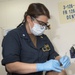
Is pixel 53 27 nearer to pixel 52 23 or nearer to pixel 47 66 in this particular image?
pixel 52 23

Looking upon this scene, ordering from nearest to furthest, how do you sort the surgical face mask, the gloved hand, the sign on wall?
the gloved hand → the surgical face mask → the sign on wall

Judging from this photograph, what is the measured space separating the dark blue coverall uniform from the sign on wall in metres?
0.46

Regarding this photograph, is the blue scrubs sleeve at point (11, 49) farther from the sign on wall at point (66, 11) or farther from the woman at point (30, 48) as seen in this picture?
the sign on wall at point (66, 11)

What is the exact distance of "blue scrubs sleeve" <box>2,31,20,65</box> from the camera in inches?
52.7

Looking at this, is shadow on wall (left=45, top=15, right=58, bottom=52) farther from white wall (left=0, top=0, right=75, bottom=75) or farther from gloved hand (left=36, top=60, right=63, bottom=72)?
gloved hand (left=36, top=60, right=63, bottom=72)

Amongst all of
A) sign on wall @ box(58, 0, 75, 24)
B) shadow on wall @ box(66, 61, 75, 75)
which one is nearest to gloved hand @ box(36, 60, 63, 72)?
shadow on wall @ box(66, 61, 75, 75)

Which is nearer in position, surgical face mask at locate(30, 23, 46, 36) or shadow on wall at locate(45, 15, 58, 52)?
surgical face mask at locate(30, 23, 46, 36)

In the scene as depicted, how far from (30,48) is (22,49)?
68 mm

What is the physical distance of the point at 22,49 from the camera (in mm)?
1454

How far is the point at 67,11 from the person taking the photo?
6.37ft

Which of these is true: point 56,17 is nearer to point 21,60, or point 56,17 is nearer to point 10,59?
point 21,60

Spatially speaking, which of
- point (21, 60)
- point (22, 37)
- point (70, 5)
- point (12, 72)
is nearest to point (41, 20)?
point (22, 37)

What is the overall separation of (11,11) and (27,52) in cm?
72

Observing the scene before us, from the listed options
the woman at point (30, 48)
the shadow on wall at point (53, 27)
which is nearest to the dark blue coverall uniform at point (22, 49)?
the woman at point (30, 48)
